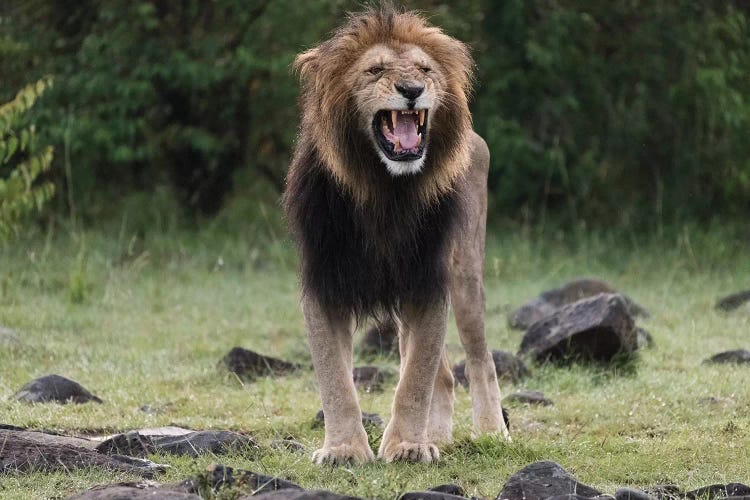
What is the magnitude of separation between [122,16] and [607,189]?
188 inches

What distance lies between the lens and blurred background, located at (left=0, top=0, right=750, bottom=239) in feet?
41.4

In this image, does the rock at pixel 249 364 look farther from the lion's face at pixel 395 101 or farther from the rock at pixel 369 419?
the lion's face at pixel 395 101

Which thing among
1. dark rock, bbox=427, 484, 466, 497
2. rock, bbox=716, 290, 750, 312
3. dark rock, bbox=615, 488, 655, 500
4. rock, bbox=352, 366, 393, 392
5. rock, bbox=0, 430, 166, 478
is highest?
dark rock, bbox=615, 488, 655, 500

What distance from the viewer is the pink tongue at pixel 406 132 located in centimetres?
463

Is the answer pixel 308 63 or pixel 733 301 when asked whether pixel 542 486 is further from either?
pixel 733 301

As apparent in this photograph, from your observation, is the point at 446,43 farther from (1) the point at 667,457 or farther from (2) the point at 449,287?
(1) the point at 667,457

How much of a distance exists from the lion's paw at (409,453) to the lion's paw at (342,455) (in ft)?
0.30

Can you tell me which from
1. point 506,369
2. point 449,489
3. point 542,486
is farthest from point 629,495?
point 506,369

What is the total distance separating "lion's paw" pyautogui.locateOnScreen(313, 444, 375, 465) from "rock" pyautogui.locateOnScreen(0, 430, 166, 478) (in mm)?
513

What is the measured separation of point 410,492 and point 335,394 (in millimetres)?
860

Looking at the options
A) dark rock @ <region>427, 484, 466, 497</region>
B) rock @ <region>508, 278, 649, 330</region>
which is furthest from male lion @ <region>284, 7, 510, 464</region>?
rock @ <region>508, 278, 649, 330</region>

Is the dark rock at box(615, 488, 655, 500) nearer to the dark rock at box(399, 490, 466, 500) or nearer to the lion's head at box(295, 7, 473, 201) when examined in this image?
the dark rock at box(399, 490, 466, 500)

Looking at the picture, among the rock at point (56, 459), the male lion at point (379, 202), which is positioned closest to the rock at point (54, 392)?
the rock at point (56, 459)

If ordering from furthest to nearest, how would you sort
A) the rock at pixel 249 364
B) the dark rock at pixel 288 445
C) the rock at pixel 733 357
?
the rock at pixel 733 357, the rock at pixel 249 364, the dark rock at pixel 288 445
